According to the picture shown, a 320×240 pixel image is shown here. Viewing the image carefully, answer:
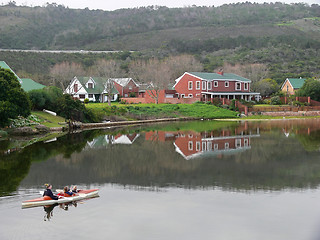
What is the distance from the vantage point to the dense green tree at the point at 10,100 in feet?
142

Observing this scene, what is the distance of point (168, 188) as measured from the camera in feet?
72.8

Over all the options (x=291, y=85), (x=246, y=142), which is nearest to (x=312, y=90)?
(x=291, y=85)

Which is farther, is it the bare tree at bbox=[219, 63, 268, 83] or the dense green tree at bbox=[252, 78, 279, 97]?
the bare tree at bbox=[219, 63, 268, 83]

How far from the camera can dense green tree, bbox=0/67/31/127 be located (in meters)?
43.3

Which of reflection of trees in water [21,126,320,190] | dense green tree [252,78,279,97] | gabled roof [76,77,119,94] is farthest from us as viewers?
gabled roof [76,77,119,94]

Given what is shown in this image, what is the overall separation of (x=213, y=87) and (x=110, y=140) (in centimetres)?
4116

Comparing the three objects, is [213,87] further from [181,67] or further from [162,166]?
[162,166]

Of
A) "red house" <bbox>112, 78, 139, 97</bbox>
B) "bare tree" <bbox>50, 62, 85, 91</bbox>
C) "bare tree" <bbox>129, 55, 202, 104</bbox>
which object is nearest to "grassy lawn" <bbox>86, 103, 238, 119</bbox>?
"bare tree" <bbox>129, 55, 202, 104</bbox>

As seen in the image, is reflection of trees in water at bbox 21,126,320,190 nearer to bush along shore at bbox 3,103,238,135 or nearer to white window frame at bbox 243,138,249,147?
white window frame at bbox 243,138,249,147

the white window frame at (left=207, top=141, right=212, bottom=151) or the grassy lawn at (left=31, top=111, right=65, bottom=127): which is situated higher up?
the grassy lawn at (left=31, top=111, right=65, bottom=127)

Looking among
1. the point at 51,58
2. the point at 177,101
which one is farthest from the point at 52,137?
the point at 51,58

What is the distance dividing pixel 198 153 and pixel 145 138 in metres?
10.8

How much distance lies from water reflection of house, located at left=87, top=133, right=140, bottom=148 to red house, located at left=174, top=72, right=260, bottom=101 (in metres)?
33.8

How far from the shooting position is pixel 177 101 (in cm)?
7838
